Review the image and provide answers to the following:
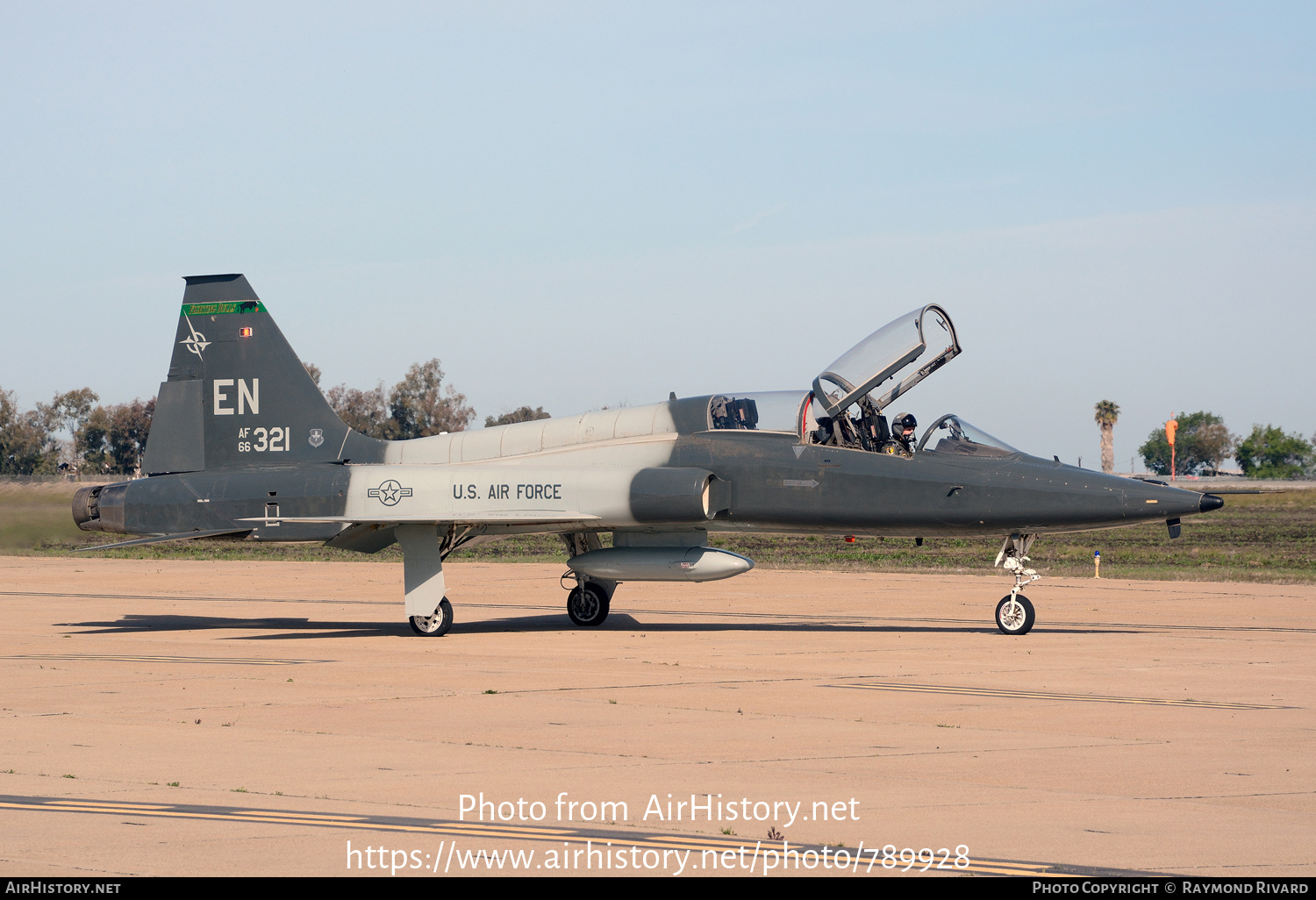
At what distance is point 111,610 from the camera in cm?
2253

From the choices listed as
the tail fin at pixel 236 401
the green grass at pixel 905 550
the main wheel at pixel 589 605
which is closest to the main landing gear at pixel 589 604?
the main wheel at pixel 589 605

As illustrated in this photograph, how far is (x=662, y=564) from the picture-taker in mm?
17344

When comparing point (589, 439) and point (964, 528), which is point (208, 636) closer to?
point (589, 439)

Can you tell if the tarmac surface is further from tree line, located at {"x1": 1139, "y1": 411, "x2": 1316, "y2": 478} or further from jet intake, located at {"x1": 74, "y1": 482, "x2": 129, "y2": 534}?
tree line, located at {"x1": 1139, "y1": 411, "x2": 1316, "y2": 478}

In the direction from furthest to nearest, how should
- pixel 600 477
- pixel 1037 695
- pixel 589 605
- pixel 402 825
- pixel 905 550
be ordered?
pixel 905 550
pixel 589 605
pixel 600 477
pixel 1037 695
pixel 402 825

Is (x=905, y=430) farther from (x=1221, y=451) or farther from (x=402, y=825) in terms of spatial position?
(x=1221, y=451)

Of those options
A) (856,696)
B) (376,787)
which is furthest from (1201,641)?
(376,787)

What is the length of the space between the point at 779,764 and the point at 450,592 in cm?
1886

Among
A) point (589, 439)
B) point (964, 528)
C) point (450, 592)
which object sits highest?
point (589, 439)

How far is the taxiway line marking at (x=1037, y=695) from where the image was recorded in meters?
11.1

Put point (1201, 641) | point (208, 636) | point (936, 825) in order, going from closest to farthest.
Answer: point (936, 825) → point (1201, 641) → point (208, 636)

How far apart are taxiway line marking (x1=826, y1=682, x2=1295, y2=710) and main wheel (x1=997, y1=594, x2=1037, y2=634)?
4988 mm

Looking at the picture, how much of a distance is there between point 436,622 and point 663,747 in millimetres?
9040

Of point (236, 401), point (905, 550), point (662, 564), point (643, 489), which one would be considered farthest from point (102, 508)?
point (905, 550)
